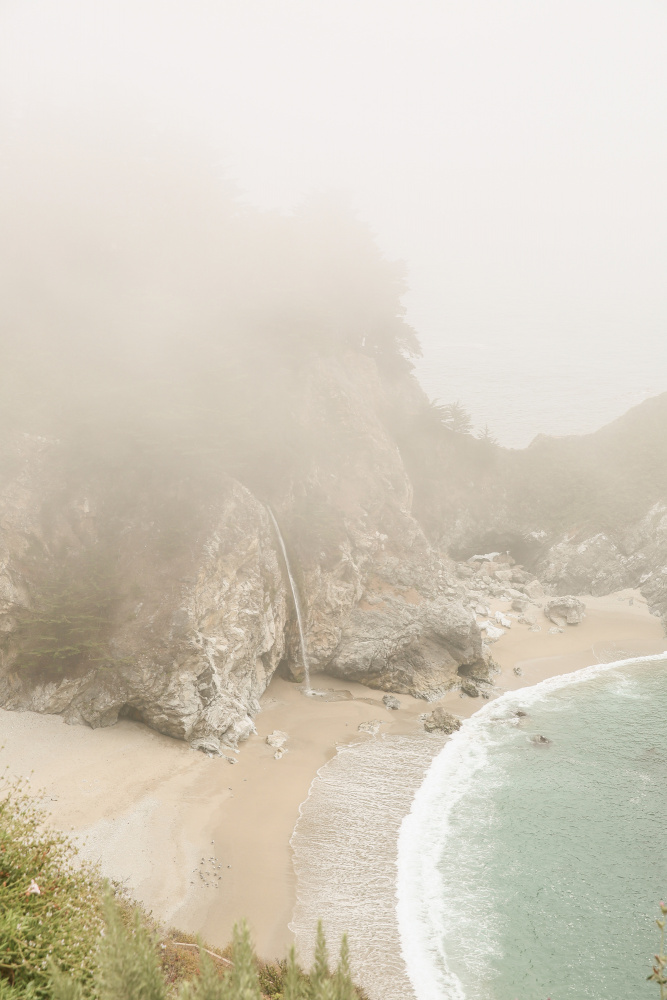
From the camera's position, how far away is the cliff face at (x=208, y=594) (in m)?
18.5

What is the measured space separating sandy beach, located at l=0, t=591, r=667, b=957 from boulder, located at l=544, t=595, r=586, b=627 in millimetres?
14511

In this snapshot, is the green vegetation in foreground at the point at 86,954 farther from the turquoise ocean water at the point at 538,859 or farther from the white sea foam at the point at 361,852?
the turquoise ocean water at the point at 538,859

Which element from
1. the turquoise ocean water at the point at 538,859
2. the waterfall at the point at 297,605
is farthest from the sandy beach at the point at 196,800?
the turquoise ocean water at the point at 538,859

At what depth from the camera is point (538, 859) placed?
1477cm

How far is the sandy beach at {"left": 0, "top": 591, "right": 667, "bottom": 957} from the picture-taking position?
12.7 m

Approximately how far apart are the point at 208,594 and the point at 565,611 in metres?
25.7

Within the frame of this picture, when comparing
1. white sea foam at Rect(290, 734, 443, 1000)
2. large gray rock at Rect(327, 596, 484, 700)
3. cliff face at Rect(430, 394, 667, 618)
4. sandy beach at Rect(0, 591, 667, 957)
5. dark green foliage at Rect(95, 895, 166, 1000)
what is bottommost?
white sea foam at Rect(290, 734, 443, 1000)

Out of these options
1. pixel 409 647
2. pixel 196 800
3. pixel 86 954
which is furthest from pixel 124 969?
pixel 409 647

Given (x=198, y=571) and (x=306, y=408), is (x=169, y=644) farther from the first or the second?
(x=306, y=408)

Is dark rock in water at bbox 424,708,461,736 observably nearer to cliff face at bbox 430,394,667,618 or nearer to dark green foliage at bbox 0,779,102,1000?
dark green foliage at bbox 0,779,102,1000

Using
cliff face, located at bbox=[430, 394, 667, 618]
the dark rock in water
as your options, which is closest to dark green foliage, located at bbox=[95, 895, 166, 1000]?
the dark rock in water

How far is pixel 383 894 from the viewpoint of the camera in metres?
13.5

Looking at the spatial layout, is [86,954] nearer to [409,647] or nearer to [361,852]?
[361,852]

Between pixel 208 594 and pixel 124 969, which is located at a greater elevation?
pixel 124 969
